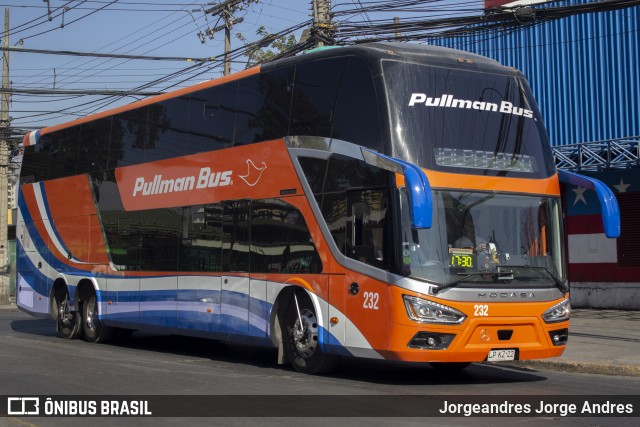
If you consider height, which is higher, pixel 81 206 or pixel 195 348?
pixel 81 206

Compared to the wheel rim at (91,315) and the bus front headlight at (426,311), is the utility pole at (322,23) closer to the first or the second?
the wheel rim at (91,315)

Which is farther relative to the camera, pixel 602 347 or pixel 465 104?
pixel 602 347

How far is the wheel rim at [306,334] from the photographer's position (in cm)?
1270

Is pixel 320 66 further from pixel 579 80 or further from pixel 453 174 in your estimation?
pixel 579 80

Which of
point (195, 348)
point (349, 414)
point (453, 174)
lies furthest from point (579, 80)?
point (349, 414)

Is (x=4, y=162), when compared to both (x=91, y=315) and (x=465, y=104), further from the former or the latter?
(x=465, y=104)

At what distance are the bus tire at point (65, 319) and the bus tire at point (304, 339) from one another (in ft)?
24.9

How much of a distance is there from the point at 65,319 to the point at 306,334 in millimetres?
8678

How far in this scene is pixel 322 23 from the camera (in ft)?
71.8

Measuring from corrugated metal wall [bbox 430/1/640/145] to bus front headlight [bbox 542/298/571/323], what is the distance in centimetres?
1322

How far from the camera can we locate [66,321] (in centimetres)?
1967

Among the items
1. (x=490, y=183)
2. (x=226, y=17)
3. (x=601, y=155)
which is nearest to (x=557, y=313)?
(x=490, y=183)

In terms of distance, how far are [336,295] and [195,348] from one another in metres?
6.63

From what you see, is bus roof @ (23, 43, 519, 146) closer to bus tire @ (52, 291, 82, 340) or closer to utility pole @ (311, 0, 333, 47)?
utility pole @ (311, 0, 333, 47)
